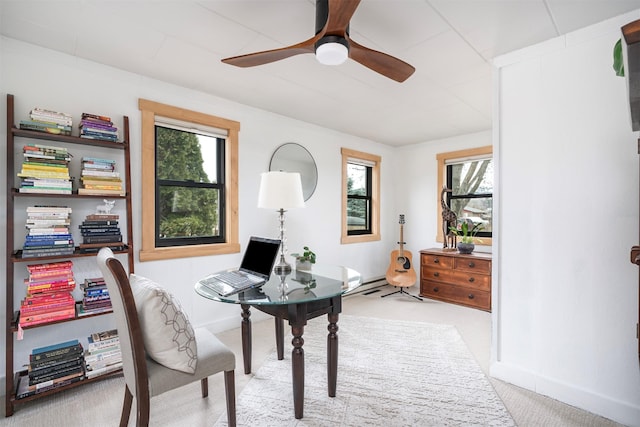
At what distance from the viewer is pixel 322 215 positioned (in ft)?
13.5

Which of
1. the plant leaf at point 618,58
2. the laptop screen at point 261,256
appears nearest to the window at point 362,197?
the laptop screen at point 261,256

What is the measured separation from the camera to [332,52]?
4.84ft

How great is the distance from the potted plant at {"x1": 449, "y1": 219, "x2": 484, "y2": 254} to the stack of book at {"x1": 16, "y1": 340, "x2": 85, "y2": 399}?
13.1 ft

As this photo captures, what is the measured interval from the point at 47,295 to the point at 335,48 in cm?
227

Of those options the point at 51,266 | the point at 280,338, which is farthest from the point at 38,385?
the point at 280,338

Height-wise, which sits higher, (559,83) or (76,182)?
(559,83)

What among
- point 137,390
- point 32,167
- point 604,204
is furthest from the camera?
point 32,167

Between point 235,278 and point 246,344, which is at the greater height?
point 235,278

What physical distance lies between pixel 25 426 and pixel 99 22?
7.66ft

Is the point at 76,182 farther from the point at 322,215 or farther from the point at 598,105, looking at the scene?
the point at 598,105

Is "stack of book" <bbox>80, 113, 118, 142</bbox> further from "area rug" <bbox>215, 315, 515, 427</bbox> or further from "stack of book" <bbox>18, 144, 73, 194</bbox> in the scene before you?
"area rug" <bbox>215, 315, 515, 427</bbox>

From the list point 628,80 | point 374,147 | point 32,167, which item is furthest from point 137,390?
point 374,147

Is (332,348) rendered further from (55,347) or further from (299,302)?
(55,347)

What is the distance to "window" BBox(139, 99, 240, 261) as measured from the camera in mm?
2635
